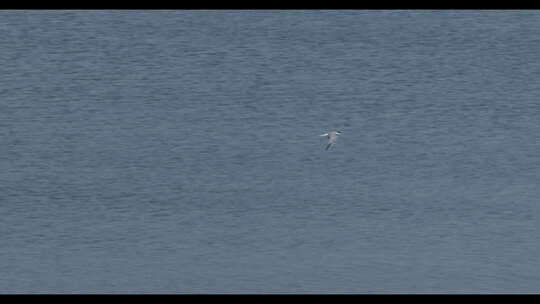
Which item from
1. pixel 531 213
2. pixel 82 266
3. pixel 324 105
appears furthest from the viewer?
pixel 324 105

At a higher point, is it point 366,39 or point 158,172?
point 366,39

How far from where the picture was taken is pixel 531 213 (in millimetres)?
15906

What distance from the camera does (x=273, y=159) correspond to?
1697cm

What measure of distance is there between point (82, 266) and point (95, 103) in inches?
192

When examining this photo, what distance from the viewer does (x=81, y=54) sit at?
20.1 m

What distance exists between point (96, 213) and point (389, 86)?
208 inches

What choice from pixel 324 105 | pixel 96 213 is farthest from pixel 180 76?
pixel 96 213

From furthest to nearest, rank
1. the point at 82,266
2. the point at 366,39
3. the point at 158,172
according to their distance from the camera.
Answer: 1. the point at 366,39
2. the point at 158,172
3. the point at 82,266

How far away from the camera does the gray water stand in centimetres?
1436

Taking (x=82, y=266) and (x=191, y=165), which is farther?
(x=191, y=165)

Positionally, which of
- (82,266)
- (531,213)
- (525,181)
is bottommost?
(82,266)

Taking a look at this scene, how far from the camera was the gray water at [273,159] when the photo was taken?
1436 cm

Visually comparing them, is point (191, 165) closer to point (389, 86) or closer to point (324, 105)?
point (324, 105)

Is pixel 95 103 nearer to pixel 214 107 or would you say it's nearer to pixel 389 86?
pixel 214 107
